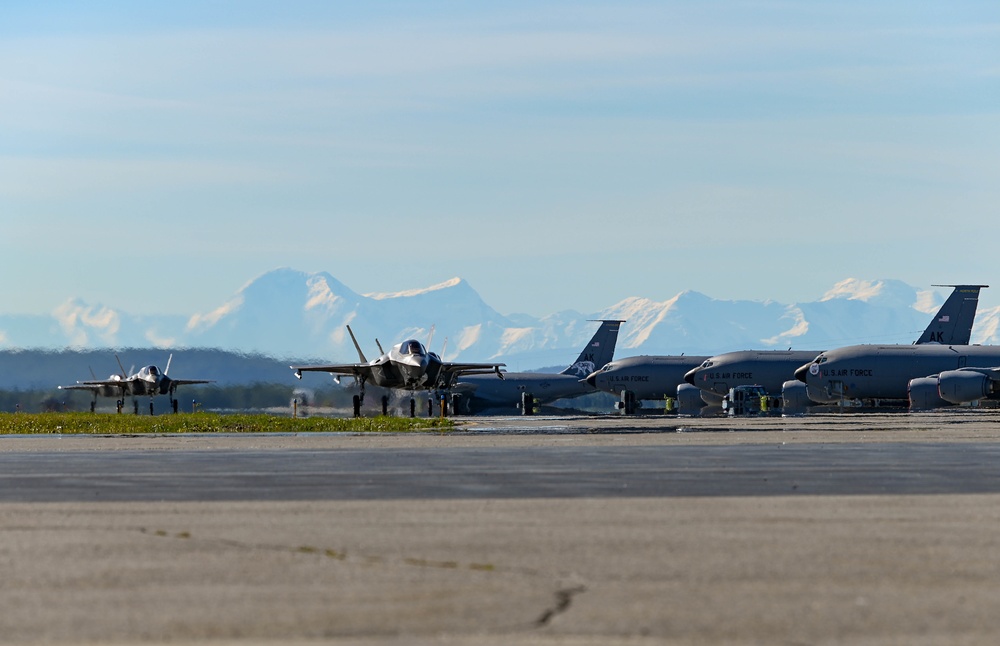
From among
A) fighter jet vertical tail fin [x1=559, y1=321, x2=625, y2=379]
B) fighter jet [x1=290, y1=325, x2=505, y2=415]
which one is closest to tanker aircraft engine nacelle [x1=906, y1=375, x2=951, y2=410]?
fighter jet [x1=290, y1=325, x2=505, y2=415]

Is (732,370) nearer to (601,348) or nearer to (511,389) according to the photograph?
(511,389)

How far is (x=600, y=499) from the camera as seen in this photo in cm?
1945

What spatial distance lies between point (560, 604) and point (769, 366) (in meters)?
100

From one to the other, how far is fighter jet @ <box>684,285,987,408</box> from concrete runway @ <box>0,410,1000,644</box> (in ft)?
262

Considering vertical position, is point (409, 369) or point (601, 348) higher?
point (601, 348)

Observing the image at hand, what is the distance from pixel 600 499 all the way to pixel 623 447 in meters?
16.9

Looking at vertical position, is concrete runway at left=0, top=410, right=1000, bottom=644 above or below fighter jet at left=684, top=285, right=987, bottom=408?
below

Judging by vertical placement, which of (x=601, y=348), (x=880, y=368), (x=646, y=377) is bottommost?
(x=880, y=368)

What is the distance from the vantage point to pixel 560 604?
10477 mm

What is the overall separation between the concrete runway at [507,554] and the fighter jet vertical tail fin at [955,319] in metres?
90.7

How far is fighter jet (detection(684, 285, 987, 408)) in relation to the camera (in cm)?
10719

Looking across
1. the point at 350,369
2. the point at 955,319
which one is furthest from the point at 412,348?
the point at 955,319

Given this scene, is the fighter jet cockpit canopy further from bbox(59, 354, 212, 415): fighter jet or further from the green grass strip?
bbox(59, 354, 212, 415): fighter jet

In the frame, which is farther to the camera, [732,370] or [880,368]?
[732,370]
